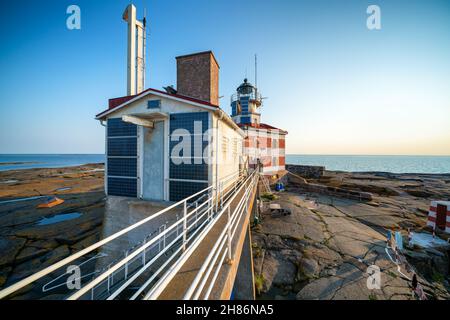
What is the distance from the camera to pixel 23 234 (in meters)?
10.9

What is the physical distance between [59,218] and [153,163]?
1232 centimetres

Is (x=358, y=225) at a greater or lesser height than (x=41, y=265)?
greater

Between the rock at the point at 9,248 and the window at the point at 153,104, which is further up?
the window at the point at 153,104

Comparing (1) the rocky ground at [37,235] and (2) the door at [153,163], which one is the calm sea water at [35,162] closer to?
(1) the rocky ground at [37,235]

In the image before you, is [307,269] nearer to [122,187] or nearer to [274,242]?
[274,242]

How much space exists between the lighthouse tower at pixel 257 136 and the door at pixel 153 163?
11.2m

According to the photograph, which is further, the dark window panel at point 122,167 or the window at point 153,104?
the dark window panel at point 122,167

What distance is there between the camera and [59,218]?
44.4ft

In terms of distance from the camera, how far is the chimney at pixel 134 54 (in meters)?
13.4

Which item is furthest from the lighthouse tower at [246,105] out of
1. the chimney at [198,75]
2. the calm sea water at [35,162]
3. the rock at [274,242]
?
the calm sea water at [35,162]

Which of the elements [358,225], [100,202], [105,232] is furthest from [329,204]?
[100,202]
